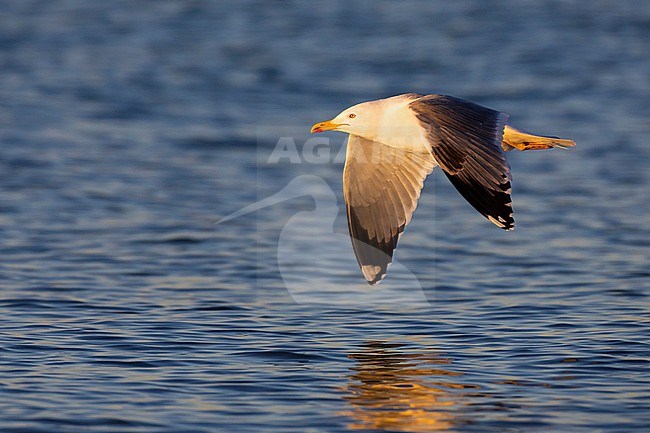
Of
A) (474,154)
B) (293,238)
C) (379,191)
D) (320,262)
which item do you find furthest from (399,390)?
(293,238)

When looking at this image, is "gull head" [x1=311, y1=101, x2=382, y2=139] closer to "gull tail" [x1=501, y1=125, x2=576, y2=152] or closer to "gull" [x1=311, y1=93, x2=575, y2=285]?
"gull" [x1=311, y1=93, x2=575, y2=285]

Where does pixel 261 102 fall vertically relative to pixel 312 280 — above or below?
above

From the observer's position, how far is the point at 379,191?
313 inches

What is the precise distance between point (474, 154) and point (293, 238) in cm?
434

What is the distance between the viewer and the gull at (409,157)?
653 cm

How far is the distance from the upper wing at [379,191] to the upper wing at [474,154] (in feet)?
2.43

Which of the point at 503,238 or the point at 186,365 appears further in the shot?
the point at 503,238

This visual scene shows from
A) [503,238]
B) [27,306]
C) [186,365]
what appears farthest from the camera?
[503,238]

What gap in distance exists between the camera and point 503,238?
10945 millimetres

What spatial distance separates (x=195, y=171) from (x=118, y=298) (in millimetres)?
4780

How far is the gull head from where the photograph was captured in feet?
24.8

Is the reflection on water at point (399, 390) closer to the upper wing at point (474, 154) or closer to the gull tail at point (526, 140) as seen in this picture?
the upper wing at point (474, 154)

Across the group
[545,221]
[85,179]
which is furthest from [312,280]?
[85,179]

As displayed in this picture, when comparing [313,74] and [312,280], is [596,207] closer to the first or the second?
[312,280]
